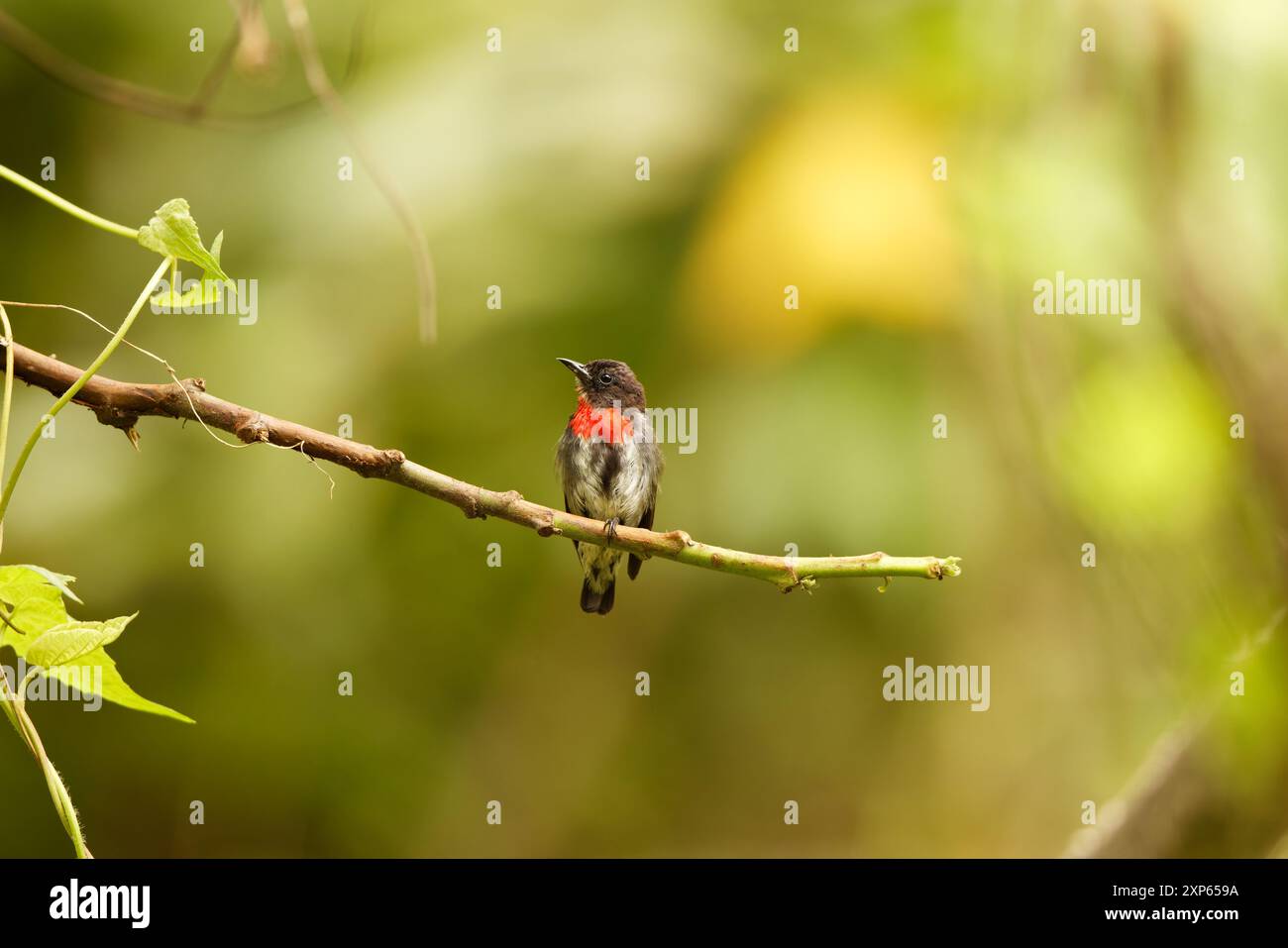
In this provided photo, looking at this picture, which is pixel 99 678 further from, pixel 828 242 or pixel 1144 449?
pixel 828 242

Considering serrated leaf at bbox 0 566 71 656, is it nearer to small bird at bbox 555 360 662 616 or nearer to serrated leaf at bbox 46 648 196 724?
serrated leaf at bbox 46 648 196 724

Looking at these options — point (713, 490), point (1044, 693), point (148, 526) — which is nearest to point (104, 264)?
point (148, 526)

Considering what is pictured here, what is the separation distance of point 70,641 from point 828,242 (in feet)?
13.6

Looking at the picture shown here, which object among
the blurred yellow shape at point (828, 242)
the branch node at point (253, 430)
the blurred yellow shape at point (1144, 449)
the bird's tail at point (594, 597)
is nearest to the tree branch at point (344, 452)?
the branch node at point (253, 430)

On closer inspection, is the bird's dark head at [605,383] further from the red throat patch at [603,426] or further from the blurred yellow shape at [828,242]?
the blurred yellow shape at [828,242]

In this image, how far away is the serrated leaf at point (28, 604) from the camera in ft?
4.62

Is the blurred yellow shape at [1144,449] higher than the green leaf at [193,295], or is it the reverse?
the blurred yellow shape at [1144,449]

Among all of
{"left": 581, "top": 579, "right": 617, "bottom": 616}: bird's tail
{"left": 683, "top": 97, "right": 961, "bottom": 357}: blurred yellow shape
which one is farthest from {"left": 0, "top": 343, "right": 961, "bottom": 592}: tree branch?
{"left": 683, "top": 97, "right": 961, "bottom": 357}: blurred yellow shape

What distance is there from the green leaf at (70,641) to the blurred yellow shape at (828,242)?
4.02 m

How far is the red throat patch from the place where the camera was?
4.41 metres

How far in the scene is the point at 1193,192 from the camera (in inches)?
127

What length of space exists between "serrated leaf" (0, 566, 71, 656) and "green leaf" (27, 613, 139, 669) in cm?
2

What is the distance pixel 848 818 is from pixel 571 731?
1610 millimetres

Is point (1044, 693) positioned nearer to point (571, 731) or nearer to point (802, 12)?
point (571, 731)
